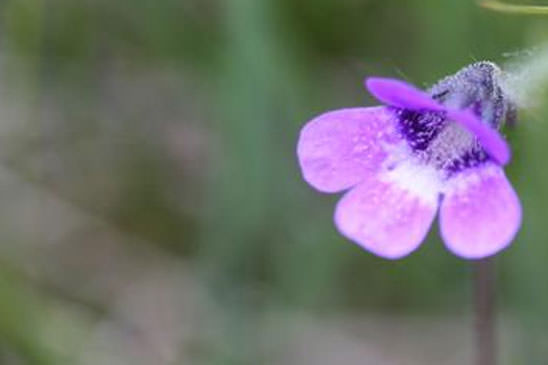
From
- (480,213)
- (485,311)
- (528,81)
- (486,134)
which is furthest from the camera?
(485,311)

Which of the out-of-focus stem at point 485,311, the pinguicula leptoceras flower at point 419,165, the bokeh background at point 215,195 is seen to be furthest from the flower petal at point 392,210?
the bokeh background at point 215,195

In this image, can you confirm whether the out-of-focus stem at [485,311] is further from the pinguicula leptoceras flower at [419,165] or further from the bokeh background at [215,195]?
the bokeh background at [215,195]

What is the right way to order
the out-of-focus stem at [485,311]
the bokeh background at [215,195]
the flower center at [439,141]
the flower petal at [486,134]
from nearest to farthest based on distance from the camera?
the flower petal at [486,134]
the flower center at [439,141]
the out-of-focus stem at [485,311]
the bokeh background at [215,195]

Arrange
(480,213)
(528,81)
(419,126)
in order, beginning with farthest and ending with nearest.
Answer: (419,126)
(528,81)
(480,213)

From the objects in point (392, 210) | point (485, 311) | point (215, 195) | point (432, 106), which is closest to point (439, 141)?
point (392, 210)

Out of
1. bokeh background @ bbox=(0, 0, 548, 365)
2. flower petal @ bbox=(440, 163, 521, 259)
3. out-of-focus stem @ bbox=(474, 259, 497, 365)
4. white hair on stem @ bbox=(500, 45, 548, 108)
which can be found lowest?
flower petal @ bbox=(440, 163, 521, 259)

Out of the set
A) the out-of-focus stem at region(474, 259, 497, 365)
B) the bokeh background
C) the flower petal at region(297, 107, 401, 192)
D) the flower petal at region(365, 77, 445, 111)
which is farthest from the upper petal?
the bokeh background

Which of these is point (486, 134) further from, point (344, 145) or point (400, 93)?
point (344, 145)

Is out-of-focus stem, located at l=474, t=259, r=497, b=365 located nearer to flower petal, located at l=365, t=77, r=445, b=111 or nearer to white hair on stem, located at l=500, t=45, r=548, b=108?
white hair on stem, located at l=500, t=45, r=548, b=108
